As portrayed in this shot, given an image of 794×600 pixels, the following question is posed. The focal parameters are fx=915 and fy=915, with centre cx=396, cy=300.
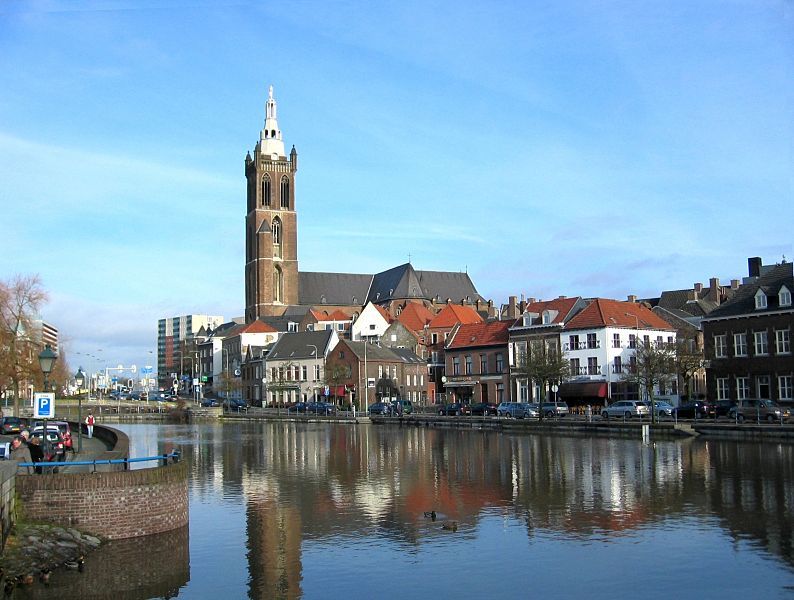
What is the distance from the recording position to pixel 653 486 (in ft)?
116

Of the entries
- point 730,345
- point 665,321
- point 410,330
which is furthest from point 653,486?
point 410,330

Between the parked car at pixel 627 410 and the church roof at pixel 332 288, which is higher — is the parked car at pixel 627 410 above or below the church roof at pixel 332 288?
below

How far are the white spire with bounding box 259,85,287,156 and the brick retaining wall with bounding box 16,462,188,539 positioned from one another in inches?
6026

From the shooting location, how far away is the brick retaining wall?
2320cm

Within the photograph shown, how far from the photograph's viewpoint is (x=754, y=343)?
72188mm

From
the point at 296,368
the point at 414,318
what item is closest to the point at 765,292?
the point at 414,318

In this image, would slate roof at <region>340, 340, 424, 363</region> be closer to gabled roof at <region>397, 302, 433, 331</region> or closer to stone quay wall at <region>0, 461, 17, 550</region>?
gabled roof at <region>397, 302, 433, 331</region>

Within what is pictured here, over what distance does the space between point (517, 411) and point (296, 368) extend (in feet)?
179

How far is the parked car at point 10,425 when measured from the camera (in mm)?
56716

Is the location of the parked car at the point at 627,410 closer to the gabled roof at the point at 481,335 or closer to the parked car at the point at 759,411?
the parked car at the point at 759,411

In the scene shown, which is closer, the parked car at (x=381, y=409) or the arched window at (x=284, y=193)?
the parked car at (x=381, y=409)

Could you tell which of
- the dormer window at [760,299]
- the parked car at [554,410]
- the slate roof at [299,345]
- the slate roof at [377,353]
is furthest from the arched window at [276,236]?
the dormer window at [760,299]

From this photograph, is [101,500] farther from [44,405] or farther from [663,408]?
[663,408]

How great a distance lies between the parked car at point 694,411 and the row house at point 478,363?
29.8m
